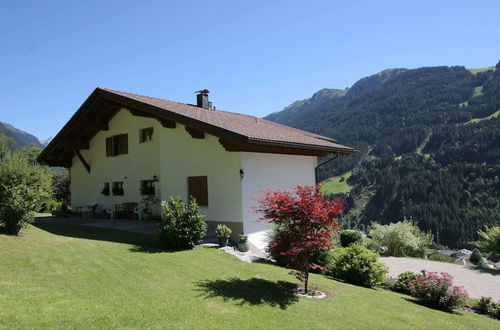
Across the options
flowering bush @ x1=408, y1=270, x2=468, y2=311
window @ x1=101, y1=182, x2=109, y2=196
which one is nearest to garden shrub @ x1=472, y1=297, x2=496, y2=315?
flowering bush @ x1=408, y1=270, x2=468, y2=311

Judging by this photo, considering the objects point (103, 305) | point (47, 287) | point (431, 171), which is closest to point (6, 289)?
point (47, 287)

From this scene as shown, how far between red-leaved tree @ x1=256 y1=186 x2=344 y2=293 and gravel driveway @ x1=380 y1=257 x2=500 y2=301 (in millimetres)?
5806

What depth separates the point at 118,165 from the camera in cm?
1920

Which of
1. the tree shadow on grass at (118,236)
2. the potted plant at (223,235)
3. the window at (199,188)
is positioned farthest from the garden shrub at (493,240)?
the tree shadow on grass at (118,236)

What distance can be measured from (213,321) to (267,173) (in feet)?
28.9

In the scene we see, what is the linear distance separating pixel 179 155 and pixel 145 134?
3.27 m

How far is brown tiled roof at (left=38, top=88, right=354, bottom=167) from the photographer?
1290 centimetres

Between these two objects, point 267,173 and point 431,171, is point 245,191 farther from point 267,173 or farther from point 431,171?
point 431,171

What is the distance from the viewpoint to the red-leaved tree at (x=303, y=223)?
7996mm

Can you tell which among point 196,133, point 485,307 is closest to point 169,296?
point 485,307

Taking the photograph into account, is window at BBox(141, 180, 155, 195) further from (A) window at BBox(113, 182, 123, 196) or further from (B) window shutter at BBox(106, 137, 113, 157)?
(B) window shutter at BBox(106, 137, 113, 157)

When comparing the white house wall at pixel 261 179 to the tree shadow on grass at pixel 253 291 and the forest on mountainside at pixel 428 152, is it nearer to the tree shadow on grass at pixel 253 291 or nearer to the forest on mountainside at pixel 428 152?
the tree shadow on grass at pixel 253 291

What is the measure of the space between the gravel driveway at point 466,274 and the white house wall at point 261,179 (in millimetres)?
5002

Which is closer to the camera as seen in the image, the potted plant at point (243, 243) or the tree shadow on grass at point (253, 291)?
the tree shadow on grass at point (253, 291)
